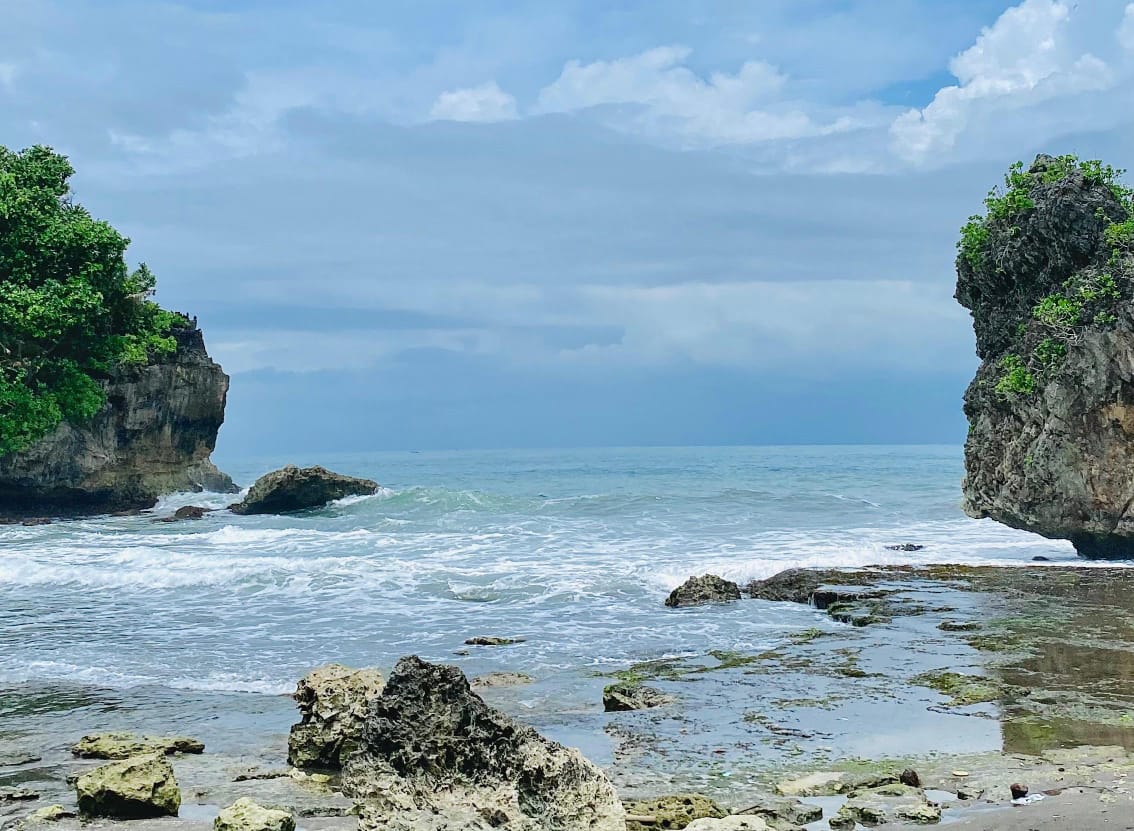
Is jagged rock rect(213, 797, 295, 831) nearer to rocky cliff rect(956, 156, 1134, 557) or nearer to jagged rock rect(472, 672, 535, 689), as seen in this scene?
jagged rock rect(472, 672, 535, 689)

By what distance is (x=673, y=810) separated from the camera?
6.50m

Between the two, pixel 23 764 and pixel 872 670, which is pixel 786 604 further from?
pixel 23 764

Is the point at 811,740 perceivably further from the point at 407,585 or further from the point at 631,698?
the point at 407,585

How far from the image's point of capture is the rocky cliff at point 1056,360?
19.0m

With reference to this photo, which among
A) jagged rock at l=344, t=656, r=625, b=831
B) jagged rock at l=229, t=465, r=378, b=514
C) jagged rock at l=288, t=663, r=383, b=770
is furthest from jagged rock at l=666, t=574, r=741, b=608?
jagged rock at l=229, t=465, r=378, b=514

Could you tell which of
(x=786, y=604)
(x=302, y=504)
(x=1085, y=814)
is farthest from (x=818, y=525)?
(x=1085, y=814)

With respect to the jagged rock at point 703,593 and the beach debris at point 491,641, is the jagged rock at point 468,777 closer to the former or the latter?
the beach debris at point 491,641

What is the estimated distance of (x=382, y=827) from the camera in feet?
18.6

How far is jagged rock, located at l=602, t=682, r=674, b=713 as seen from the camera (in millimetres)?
9992

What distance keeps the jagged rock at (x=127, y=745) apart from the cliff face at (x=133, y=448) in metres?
31.0

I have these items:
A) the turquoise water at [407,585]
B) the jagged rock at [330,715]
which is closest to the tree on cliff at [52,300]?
the turquoise water at [407,585]

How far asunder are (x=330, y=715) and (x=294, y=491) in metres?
33.2

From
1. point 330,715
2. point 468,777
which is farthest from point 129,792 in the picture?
point 468,777

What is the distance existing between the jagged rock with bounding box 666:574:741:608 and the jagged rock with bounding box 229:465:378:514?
86.0 ft
